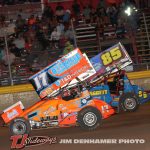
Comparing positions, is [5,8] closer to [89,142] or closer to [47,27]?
[47,27]

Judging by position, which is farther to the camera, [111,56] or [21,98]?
[21,98]

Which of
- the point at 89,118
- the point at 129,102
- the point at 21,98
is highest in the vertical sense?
the point at 21,98

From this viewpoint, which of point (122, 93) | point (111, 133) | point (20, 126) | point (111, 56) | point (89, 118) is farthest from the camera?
point (122, 93)

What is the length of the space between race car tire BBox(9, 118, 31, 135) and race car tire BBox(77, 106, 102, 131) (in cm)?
121

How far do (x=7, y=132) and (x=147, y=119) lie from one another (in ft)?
11.6

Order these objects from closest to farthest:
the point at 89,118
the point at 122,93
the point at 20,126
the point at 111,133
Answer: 1. the point at 111,133
2. the point at 89,118
3. the point at 20,126
4. the point at 122,93

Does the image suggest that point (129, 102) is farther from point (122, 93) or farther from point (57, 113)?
point (57, 113)

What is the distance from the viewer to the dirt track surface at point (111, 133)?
919cm

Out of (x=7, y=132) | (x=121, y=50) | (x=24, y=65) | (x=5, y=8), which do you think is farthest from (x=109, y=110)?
(x=5, y=8)

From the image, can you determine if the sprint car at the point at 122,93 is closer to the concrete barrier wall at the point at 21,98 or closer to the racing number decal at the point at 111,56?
the racing number decal at the point at 111,56

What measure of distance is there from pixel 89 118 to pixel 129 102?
2269 millimetres

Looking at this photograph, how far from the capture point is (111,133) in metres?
10.4

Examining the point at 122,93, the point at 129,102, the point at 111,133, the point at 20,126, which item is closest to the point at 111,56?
the point at 122,93

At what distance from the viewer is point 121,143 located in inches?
362
